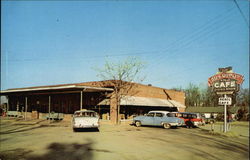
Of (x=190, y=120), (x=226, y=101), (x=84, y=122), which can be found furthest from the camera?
(x=190, y=120)

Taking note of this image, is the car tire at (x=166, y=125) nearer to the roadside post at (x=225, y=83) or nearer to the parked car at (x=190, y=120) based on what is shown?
the parked car at (x=190, y=120)

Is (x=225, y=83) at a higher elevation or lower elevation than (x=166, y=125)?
higher

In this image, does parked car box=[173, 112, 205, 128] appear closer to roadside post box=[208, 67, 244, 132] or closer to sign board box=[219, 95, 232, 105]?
roadside post box=[208, 67, 244, 132]

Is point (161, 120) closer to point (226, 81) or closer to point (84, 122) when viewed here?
point (226, 81)

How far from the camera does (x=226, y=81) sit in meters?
20.7

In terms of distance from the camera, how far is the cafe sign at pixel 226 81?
20.2 meters

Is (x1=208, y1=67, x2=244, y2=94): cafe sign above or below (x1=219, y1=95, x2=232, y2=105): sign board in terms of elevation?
above

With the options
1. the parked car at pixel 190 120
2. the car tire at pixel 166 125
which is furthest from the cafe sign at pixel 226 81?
the car tire at pixel 166 125

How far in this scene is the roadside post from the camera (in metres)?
20.2

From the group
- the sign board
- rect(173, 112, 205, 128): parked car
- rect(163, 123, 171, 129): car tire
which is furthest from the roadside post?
rect(163, 123, 171, 129): car tire

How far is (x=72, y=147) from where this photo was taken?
34.1 ft

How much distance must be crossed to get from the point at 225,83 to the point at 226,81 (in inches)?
8.1

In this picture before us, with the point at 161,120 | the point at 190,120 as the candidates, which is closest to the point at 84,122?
the point at 161,120

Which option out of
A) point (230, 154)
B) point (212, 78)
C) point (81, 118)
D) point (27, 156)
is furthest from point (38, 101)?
point (230, 154)
